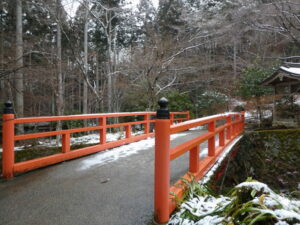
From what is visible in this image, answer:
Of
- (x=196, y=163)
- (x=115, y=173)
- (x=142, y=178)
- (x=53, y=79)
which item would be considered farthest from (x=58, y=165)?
(x=53, y=79)

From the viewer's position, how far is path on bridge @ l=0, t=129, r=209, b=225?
163cm

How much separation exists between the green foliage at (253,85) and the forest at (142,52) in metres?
0.05

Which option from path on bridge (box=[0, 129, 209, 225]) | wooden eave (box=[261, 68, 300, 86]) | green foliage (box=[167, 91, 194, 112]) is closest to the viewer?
path on bridge (box=[0, 129, 209, 225])

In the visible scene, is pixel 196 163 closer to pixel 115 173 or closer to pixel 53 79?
pixel 115 173

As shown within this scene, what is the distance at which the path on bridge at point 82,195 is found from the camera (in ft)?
5.35

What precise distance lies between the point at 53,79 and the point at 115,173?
577 centimetres

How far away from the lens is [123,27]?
12.2m

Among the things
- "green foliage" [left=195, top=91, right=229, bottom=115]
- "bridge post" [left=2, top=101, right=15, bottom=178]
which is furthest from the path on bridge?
"green foliage" [left=195, top=91, right=229, bottom=115]

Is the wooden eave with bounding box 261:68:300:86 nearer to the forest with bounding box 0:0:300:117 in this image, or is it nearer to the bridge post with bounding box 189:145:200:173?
the forest with bounding box 0:0:300:117

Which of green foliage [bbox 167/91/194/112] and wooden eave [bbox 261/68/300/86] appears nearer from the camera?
wooden eave [bbox 261/68/300/86]

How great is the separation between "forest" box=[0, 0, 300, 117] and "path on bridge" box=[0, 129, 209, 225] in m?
4.57

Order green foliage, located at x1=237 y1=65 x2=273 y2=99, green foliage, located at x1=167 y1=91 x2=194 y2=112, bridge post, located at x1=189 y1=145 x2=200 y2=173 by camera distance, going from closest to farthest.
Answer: bridge post, located at x1=189 y1=145 x2=200 y2=173 → green foliage, located at x1=237 y1=65 x2=273 y2=99 → green foliage, located at x1=167 y1=91 x2=194 y2=112

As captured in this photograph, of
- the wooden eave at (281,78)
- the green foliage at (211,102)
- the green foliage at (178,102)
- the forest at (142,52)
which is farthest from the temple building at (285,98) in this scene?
the green foliage at (178,102)

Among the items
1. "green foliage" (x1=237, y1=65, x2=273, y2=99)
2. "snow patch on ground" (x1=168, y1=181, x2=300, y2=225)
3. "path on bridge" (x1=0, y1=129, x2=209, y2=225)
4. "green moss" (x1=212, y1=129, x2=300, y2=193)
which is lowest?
"green moss" (x1=212, y1=129, x2=300, y2=193)
